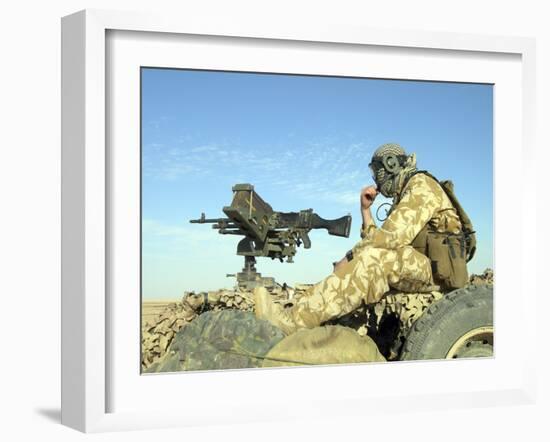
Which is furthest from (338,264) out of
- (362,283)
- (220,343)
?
(220,343)

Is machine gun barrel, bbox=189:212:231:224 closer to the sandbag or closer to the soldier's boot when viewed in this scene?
the soldier's boot

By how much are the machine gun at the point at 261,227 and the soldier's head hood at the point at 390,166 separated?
1.21 ft

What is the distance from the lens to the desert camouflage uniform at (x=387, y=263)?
821 cm

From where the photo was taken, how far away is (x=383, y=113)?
8.37m

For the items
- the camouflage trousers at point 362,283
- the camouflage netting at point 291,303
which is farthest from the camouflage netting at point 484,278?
the camouflage trousers at point 362,283

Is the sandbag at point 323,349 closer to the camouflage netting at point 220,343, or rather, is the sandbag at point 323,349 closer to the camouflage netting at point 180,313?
the camouflage netting at point 220,343

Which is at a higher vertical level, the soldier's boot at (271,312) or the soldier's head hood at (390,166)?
the soldier's head hood at (390,166)

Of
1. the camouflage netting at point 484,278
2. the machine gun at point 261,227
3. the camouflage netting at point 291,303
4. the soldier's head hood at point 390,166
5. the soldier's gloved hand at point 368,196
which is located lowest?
the camouflage netting at point 291,303

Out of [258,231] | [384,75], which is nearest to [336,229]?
[258,231]

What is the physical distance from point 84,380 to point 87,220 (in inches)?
35.0

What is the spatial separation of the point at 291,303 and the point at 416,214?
3.38 ft

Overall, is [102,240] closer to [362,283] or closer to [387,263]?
[362,283]

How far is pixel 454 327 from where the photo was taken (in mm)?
8562

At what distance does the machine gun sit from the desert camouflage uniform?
25 cm
